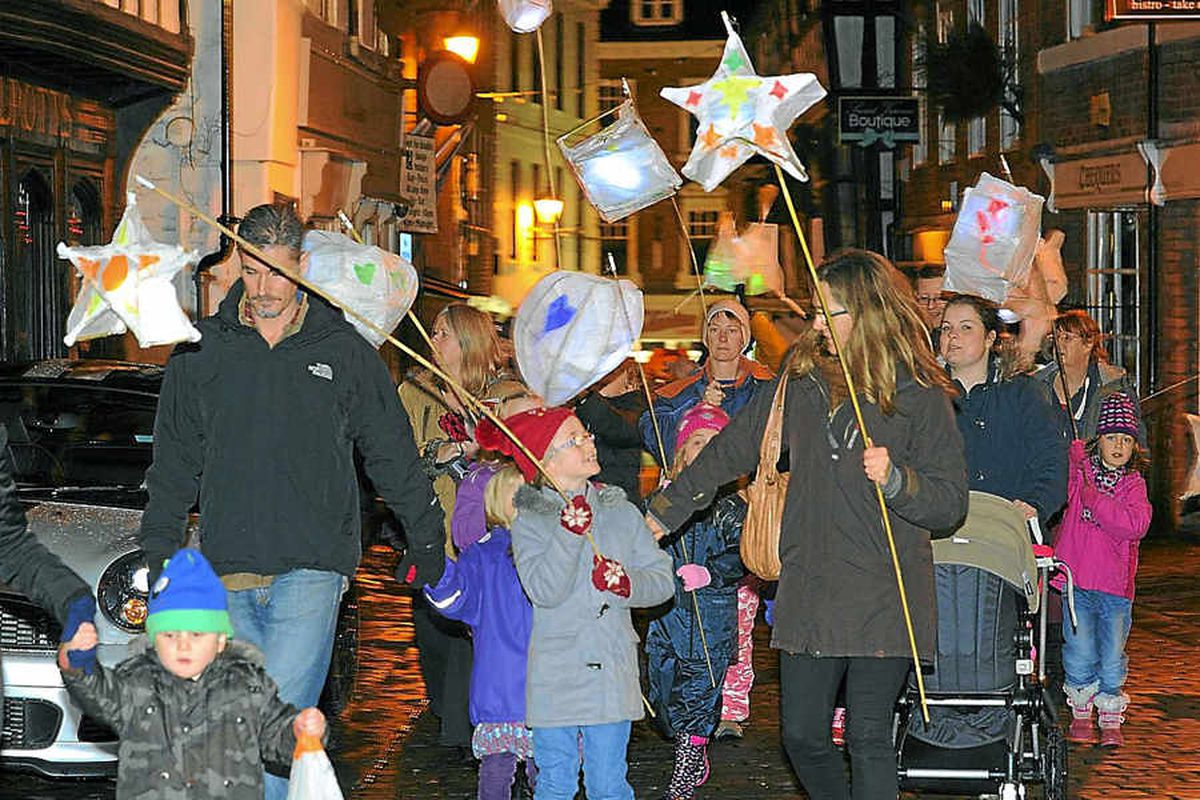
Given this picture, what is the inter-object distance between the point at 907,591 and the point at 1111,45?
60.6 ft

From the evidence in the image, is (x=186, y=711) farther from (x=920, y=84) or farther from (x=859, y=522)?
(x=920, y=84)

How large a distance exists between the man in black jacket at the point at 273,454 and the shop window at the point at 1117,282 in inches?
685

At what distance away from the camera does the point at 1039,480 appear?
29.8 ft

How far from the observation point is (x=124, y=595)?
8258mm

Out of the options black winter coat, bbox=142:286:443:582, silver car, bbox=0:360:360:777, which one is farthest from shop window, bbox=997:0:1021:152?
black winter coat, bbox=142:286:443:582

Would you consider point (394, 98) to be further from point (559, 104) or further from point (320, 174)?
point (559, 104)

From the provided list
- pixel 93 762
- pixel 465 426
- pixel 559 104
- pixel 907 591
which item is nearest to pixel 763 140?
pixel 907 591

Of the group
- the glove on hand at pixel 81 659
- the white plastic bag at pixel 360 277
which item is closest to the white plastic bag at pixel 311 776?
the glove on hand at pixel 81 659

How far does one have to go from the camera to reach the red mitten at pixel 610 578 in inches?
273

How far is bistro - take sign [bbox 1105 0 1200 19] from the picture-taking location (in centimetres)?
1823

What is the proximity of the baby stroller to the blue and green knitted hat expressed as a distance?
295 centimetres

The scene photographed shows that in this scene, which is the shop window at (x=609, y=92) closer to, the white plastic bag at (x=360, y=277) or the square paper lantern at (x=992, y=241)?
the square paper lantern at (x=992, y=241)

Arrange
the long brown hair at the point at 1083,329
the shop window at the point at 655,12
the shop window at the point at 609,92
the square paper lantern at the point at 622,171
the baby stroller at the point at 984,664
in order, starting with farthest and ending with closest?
the shop window at the point at 655,12
the shop window at the point at 609,92
the long brown hair at the point at 1083,329
the square paper lantern at the point at 622,171
the baby stroller at the point at 984,664

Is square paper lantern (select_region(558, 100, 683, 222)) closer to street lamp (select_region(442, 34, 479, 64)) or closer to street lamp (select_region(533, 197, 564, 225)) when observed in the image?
street lamp (select_region(533, 197, 564, 225))
